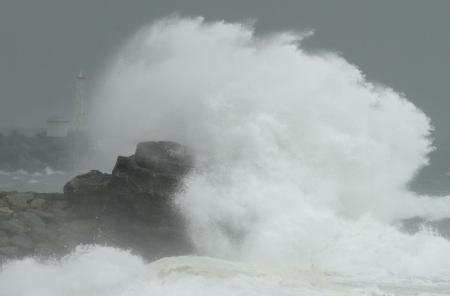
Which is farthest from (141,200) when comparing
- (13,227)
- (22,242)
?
(13,227)

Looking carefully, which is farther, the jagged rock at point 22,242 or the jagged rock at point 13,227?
the jagged rock at point 13,227

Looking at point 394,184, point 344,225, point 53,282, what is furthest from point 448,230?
point 53,282

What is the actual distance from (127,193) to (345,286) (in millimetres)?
5667

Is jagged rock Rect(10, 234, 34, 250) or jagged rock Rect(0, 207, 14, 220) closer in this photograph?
jagged rock Rect(10, 234, 34, 250)

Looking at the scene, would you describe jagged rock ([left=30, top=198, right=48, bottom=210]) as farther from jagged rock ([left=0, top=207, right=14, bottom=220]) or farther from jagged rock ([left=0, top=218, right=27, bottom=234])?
jagged rock ([left=0, top=218, right=27, bottom=234])

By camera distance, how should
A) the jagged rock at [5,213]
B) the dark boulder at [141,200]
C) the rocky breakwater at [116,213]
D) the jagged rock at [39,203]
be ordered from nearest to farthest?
the rocky breakwater at [116,213] → the dark boulder at [141,200] → the jagged rock at [5,213] → the jagged rock at [39,203]

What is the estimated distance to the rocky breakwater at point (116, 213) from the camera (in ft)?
43.6

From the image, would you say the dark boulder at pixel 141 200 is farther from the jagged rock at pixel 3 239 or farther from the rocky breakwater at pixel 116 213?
the jagged rock at pixel 3 239

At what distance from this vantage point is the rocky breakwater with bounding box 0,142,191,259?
43.6ft

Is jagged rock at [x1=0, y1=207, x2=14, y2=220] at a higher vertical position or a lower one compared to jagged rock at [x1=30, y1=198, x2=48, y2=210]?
lower

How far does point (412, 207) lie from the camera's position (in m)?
20.5

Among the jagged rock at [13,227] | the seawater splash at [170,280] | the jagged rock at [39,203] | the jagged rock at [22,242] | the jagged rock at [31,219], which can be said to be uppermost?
Result: the jagged rock at [39,203]

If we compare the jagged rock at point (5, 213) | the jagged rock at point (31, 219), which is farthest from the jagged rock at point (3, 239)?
the jagged rock at point (5, 213)

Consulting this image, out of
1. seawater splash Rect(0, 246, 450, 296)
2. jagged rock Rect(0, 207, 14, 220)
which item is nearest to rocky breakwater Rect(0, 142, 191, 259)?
jagged rock Rect(0, 207, 14, 220)
